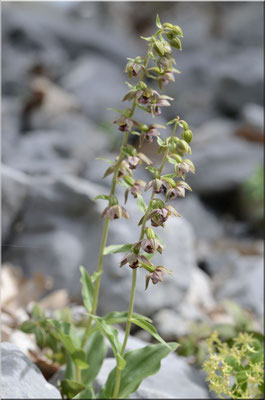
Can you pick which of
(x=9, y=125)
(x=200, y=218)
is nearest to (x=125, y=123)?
(x=200, y=218)

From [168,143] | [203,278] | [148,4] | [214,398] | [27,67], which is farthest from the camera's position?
[148,4]

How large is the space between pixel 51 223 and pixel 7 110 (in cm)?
259

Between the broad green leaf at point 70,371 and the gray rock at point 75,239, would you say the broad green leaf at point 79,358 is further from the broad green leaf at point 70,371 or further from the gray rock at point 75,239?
the gray rock at point 75,239

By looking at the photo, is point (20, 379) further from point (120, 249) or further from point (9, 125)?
point (9, 125)

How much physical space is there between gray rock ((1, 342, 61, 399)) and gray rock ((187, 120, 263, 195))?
10.4 feet

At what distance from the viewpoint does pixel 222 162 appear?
183 inches

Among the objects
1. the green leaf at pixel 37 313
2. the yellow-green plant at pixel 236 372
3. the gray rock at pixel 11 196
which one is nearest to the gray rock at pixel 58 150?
the gray rock at pixel 11 196

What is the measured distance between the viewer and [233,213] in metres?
4.42

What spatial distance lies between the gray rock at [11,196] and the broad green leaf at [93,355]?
113 centimetres

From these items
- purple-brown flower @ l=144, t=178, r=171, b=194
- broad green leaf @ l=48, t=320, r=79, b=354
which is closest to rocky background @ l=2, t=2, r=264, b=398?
broad green leaf @ l=48, t=320, r=79, b=354

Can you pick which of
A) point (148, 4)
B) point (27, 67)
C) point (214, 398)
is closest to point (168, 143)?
point (214, 398)

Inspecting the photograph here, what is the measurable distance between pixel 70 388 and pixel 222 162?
3312 mm

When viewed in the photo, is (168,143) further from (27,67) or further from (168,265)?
(27,67)

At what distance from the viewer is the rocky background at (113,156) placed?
264 centimetres
